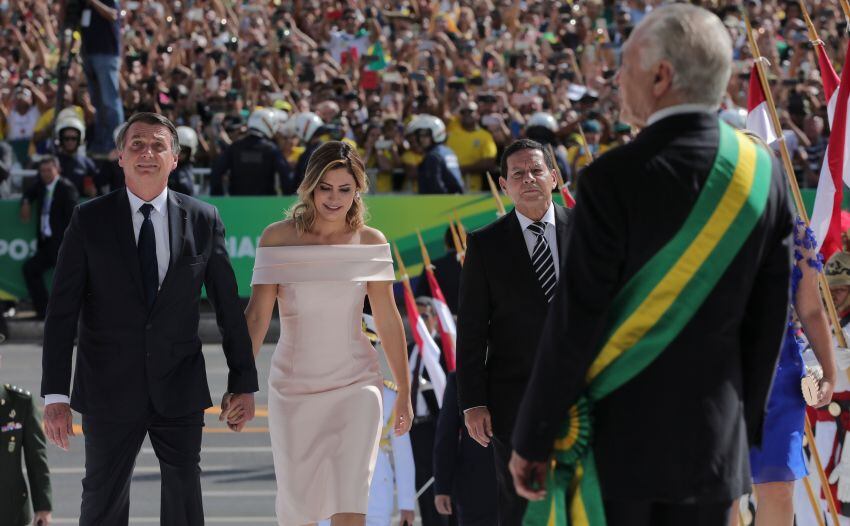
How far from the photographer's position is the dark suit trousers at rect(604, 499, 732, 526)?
4109 mm

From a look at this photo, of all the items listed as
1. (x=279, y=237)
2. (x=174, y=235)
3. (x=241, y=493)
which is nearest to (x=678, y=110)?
A: (x=174, y=235)

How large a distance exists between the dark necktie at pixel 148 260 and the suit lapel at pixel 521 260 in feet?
4.89

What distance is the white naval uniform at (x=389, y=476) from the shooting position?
9133mm

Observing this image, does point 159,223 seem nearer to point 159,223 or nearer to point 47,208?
point 159,223

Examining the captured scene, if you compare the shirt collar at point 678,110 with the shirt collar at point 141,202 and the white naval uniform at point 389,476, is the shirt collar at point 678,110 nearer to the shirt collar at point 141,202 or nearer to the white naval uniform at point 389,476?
the shirt collar at point 141,202

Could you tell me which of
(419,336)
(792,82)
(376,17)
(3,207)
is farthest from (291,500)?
(376,17)

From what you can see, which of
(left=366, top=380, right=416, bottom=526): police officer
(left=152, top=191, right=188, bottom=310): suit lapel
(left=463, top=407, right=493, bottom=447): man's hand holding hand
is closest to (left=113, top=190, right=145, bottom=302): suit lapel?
(left=152, top=191, right=188, bottom=310): suit lapel

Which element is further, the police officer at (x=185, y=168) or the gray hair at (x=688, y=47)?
the police officer at (x=185, y=168)

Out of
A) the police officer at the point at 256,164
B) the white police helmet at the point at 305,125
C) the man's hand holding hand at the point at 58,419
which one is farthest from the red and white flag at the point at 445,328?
the white police helmet at the point at 305,125

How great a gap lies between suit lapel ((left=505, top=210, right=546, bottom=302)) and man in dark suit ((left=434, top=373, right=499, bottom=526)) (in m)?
2.23

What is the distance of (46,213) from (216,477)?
22.4 feet

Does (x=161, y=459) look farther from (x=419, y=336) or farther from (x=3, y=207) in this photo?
(x=3, y=207)

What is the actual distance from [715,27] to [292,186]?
13.6 metres

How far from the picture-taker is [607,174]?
13.2 feet
